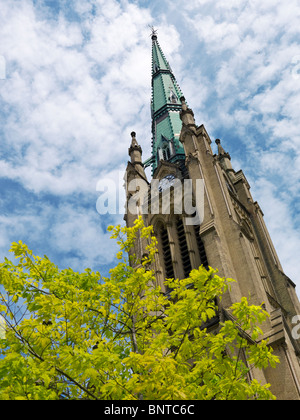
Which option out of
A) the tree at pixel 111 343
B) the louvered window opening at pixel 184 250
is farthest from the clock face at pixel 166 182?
the tree at pixel 111 343

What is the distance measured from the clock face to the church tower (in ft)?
0.31

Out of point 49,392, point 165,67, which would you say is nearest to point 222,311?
point 49,392

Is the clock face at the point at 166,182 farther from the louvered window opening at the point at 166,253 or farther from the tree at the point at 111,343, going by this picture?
the tree at the point at 111,343

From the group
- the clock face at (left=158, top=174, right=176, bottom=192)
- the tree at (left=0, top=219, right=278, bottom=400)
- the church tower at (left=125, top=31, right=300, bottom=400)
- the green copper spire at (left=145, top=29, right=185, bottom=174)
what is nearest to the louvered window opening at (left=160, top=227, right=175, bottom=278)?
the church tower at (left=125, top=31, right=300, bottom=400)

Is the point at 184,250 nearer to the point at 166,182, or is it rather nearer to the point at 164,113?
the point at 166,182

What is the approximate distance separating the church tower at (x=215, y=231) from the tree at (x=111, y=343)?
22.9ft

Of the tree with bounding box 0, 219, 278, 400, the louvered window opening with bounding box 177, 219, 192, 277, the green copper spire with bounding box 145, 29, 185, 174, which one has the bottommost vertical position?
the tree with bounding box 0, 219, 278, 400

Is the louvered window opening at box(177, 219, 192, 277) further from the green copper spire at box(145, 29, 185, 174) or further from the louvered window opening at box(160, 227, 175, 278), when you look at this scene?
the green copper spire at box(145, 29, 185, 174)

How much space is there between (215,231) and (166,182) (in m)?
10.5

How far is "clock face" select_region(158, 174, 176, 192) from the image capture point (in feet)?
97.5

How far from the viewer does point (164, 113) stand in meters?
45.5

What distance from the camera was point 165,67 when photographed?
54.0 metres

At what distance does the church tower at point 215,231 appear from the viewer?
639 inches

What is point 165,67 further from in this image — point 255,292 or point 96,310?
point 96,310
